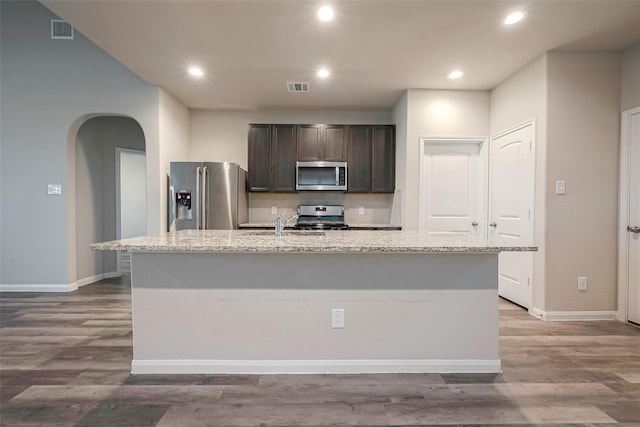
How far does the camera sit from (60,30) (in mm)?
4027

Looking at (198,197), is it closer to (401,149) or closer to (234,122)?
(234,122)

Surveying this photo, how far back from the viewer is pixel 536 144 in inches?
130

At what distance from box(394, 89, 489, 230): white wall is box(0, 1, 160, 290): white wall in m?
3.17

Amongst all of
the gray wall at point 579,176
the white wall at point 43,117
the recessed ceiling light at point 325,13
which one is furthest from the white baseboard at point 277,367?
the recessed ceiling light at point 325,13

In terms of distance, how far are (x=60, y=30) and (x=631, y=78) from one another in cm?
630

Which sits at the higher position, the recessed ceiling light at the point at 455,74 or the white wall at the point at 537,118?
the recessed ceiling light at the point at 455,74

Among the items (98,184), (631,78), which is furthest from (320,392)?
(98,184)

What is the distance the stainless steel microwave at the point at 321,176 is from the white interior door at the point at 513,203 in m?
1.94

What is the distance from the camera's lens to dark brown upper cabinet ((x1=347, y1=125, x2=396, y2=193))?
475cm

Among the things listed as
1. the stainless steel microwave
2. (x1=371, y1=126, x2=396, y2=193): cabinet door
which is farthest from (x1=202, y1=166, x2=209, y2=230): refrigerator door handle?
(x1=371, y1=126, x2=396, y2=193): cabinet door

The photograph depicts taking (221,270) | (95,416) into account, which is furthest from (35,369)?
(221,270)

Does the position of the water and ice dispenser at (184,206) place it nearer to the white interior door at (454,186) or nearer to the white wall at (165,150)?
the white wall at (165,150)

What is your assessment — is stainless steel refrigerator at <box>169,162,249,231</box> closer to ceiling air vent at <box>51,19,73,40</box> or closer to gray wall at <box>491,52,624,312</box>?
ceiling air vent at <box>51,19,73,40</box>

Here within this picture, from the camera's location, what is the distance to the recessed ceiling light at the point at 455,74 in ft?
11.8
